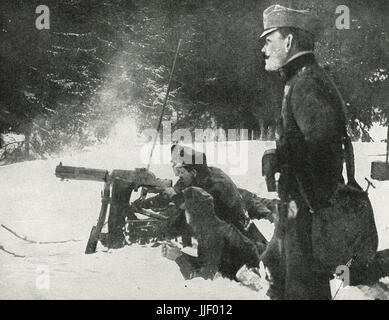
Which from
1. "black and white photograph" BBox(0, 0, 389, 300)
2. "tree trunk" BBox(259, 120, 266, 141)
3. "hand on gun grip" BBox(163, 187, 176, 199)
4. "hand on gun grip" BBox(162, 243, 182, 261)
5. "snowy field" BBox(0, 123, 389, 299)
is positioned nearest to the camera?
"black and white photograph" BBox(0, 0, 389, 300)

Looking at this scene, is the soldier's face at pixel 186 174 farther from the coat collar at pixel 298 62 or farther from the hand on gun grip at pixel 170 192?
the coat collar at pixel 298 62

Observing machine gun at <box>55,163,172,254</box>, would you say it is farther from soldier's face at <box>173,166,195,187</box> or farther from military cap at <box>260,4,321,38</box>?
military cap at <box>260,4,321,38</box>

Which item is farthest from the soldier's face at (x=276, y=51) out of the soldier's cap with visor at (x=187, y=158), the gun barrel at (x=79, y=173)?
the gun barrel at (x=79, y=173)

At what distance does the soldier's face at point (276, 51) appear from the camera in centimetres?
323

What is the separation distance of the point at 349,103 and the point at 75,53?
8.59 metres

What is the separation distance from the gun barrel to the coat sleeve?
9.50 feet

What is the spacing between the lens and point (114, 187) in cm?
548

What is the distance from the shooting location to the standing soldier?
297 cm

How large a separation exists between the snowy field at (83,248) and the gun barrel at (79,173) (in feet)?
2.71

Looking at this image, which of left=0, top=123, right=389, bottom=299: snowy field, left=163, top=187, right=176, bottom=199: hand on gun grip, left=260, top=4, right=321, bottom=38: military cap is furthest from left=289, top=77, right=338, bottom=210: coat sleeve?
left=163, top=187, right=176, bottom=199: hand on gun grip

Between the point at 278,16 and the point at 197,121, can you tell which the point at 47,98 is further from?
the point at 278,16

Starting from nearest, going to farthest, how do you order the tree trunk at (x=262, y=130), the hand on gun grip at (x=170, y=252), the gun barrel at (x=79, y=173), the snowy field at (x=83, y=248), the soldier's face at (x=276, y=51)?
the soldier's face at (x=276, y=51)
the snowy field at (x=83, y=248)
the hand on gun grip at (x=170, y=252)
the gun barrel at (x=79, y=173)
the tree trunk at (x=262, y=130)

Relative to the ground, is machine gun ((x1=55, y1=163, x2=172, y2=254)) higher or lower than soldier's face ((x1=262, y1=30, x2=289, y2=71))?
lower

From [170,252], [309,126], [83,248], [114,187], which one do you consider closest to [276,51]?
[309,126]
